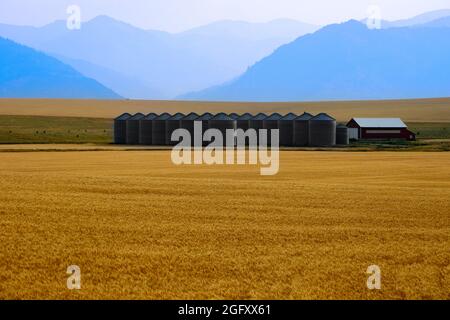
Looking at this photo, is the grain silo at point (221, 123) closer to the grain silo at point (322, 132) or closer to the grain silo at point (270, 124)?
the grain silo at point (270, 124)

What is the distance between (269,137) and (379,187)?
53.1 meters

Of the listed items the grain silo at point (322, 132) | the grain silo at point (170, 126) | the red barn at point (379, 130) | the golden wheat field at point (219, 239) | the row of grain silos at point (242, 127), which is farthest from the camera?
the red barn at point (379, 130)

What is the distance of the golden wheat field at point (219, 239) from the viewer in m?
12.1

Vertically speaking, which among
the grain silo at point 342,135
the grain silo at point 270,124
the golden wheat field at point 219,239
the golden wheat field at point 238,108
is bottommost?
the golden wheat field at point 219,239

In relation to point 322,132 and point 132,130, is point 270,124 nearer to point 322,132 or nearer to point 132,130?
point 322,132

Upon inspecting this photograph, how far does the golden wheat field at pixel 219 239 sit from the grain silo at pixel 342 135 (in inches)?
2014

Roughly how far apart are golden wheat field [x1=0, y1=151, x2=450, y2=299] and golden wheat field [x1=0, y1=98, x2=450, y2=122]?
111 meters

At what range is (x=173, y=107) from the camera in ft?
574

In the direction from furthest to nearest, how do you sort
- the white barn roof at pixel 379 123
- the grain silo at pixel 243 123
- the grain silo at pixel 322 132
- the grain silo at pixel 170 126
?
1. the white barn roof at pixel 379 123
2. the grain silo at pixel 243 123
3. the grain silo at pixel 170 126
4. the grain silo at pixel 322 132

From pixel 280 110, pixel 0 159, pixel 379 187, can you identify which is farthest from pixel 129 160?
pixel 280 110

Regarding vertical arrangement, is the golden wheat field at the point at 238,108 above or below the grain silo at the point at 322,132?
above

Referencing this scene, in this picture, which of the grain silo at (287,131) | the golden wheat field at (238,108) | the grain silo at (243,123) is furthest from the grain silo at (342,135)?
the golden wheat field at (238,108)

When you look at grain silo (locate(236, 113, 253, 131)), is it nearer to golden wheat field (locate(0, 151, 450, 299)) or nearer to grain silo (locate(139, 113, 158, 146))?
grain silo (locate(139, 113, 158, 146))

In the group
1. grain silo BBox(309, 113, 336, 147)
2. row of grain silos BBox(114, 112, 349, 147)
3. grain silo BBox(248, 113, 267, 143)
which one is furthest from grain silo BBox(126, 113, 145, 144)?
grain silo BBox(309, 113, 336, 147)
